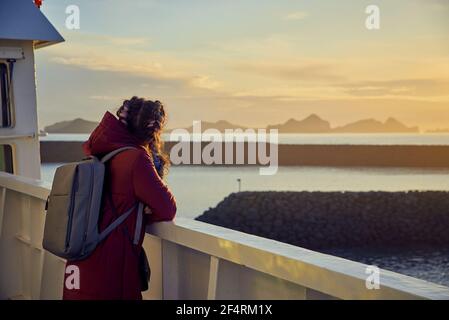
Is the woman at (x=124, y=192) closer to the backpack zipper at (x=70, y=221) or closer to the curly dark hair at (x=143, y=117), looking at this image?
the curly dark hair at (x=143, y=117)

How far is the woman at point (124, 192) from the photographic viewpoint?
246 centimetres

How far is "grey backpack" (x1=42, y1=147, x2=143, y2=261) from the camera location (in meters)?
2.44

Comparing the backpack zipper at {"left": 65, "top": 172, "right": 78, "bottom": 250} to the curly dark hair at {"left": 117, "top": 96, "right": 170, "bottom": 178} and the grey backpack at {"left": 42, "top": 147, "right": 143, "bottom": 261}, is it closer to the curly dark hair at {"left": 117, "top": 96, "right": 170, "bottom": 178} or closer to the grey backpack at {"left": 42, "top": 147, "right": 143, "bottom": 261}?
the grey backpack at {"left": 42, "top": 147, "right": 143, "bottom": 261}

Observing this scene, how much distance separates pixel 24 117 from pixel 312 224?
34770 mm

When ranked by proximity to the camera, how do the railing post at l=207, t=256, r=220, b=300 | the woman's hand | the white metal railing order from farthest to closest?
the woman's hand → the railing post at l=207, t=256, r=220, b=300 → the white metal railing

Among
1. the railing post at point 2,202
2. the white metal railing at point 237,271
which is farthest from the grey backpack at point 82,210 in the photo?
the railing post at point 2,202

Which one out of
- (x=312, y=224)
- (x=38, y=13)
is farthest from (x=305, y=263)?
(x=312, y=224)

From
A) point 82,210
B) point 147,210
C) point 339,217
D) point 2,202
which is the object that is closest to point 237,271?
point 147,210

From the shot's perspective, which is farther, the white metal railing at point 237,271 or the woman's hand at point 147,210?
the woman's hand at point 147,210

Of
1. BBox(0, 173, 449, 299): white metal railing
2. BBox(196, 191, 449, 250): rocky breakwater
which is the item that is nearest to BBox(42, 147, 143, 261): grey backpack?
BBox(0, 173, 449, 299): white metal railing

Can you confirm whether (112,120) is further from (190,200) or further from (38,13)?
(190,200)

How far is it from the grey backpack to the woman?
3cm

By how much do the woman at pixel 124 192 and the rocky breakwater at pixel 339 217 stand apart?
35800mm
